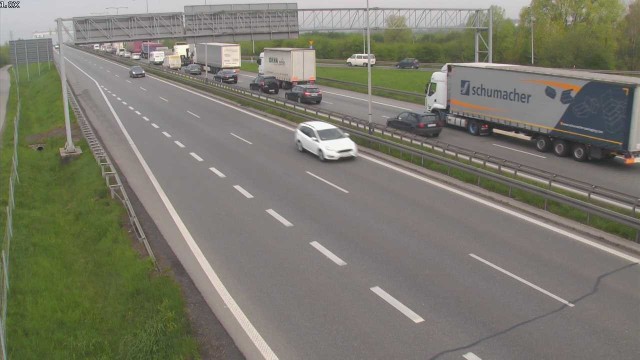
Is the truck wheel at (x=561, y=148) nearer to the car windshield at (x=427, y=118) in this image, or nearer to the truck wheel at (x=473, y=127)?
the truck wheel at (x=473, y=127)

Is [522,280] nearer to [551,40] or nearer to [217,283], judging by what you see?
[217,283]

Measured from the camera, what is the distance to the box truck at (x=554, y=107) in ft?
75.8

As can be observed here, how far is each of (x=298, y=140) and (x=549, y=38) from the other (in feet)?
218

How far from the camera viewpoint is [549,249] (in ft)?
47.1

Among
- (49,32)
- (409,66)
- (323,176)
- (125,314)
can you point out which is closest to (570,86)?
(323,176)

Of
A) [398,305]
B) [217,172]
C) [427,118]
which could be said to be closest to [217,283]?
[398,305]

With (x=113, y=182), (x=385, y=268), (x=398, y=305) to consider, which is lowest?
(x=398, y=305)

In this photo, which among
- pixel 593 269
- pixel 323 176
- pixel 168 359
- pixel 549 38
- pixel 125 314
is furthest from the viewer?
pixel 549 38

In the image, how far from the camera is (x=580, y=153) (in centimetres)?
2509

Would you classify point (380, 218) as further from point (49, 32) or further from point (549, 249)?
point (49, 32)

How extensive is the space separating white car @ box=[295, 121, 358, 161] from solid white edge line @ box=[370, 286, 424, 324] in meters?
12.7

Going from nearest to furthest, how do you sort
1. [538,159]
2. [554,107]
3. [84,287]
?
→ [84,287] < [538,159] < [554,107]

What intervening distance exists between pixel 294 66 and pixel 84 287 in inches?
1617

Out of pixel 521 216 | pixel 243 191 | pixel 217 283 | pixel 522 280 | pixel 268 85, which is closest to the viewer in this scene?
pixel 522 280
